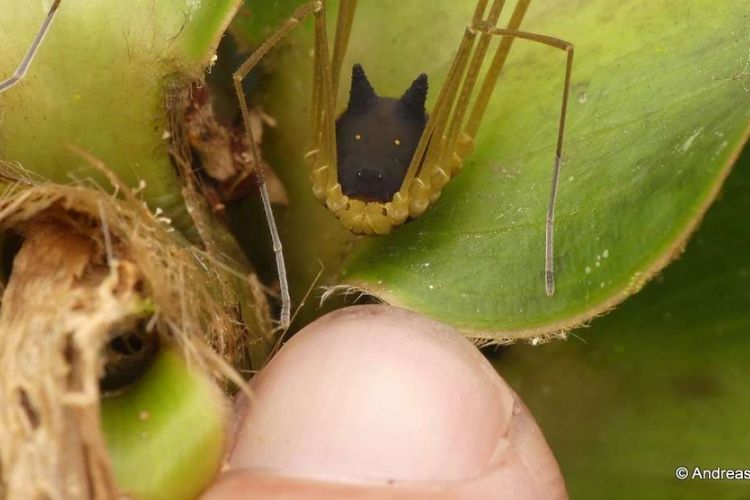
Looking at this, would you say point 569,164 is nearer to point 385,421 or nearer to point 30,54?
point 385,421

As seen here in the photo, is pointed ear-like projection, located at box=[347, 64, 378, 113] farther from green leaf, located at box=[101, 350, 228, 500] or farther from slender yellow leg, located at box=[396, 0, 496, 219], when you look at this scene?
green leaf, located at box=[101, 350, 228, 500]

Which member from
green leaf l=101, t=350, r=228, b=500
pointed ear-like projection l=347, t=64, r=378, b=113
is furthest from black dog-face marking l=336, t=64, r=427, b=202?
green leaf l=101, t=350, r=228, b=500

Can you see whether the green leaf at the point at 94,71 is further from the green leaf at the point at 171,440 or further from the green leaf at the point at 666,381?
the green leaf at the point at 666,381

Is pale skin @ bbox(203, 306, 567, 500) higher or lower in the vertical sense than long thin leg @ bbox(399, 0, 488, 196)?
lower

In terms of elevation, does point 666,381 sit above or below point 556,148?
below

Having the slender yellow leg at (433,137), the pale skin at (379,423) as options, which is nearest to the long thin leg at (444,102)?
the slender yellow leg at (433,137)

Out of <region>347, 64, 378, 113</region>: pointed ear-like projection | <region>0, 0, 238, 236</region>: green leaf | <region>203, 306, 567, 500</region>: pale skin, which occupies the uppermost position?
<region>0, 0, 238, 236</region>: green leaf

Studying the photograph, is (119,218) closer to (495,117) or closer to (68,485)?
(68,485)

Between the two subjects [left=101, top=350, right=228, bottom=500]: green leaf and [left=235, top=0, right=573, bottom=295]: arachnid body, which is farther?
[left=235, top=0, right=573, bottom=295]: arachnid body

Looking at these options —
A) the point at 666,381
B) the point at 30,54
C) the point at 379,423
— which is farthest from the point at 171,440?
the point at 666,381
